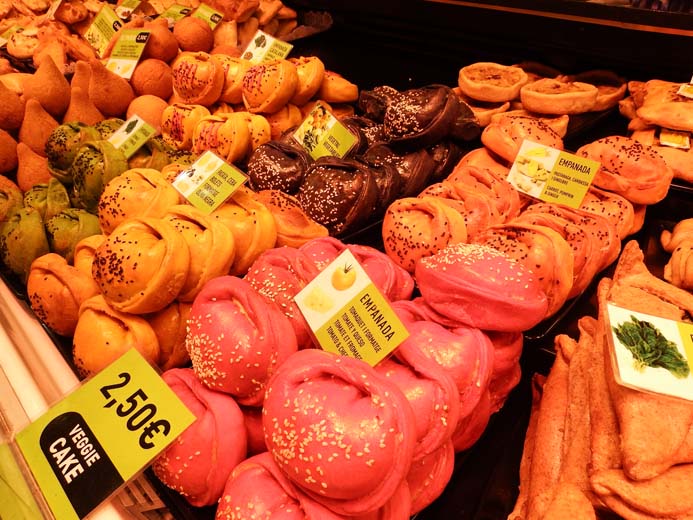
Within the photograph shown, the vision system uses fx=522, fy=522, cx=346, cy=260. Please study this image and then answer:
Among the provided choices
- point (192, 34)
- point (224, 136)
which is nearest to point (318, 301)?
point (224, 136)

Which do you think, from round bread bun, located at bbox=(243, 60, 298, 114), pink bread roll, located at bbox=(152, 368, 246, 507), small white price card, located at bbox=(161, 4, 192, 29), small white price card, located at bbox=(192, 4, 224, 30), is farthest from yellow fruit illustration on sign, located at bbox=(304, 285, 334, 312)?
small white price card, located at bbox=(161, 4, 192, 29)

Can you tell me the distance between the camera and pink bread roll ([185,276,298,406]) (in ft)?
4.09

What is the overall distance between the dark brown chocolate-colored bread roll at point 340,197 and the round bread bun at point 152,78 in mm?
1369

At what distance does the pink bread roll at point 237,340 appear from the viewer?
125 centimetres

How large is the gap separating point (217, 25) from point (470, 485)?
10.4ft

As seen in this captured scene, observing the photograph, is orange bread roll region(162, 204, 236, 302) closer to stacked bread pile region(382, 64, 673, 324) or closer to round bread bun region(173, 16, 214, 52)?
stacked bread pile region(382, 64, 673, 324)

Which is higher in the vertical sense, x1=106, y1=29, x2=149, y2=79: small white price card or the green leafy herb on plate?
x1=106, y1=29, x2=149, y2=79: small white price card

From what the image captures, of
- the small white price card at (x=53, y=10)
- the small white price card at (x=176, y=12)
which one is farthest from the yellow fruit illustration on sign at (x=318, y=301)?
A: the small white price card at (x=53, y=10)

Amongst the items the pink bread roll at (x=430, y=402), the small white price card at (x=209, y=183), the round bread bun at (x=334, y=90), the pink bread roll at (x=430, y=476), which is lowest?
the pink bread roll at (x=430, y=476)

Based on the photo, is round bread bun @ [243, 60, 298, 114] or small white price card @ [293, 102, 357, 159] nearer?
small white price card @ [293, 102, 357, 159]

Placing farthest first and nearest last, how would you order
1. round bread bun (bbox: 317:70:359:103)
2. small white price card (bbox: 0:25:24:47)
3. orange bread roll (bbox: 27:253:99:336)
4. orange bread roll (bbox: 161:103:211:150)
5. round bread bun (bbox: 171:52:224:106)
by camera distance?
small white price card (bbox: 0:25:24:47), round bread bun (bbox: 317:70:359:103), round bread bun (bbox: 171:52:224:106), orange bread roll (bbox: 161:103:211:150), orange bread roll (bbox: 27:253:99:336)

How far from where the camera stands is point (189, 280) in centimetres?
158

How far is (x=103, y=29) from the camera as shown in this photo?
340cm

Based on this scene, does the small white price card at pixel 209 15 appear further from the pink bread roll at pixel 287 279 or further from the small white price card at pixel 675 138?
the small white price card at pixel 675 138
